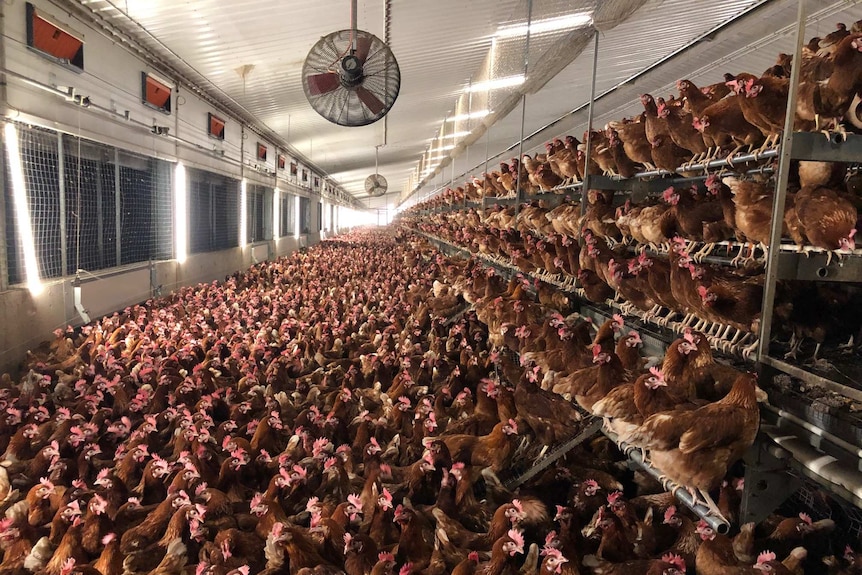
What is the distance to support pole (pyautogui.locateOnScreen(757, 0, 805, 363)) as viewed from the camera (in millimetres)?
1976

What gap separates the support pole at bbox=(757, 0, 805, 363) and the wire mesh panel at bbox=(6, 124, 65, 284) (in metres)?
5.71

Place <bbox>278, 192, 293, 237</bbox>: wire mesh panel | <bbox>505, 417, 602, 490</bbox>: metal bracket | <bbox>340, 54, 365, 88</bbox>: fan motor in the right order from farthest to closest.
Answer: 1. <bbox>278, 192, 293, 237</bbox>: wire mesh panel
2. <bbox>340, 54, 365, 88</bbox>: fan motor
3. <bbox>505, 417, 602, 490</bbox>: metal bracket

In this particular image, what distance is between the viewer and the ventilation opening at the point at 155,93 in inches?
268

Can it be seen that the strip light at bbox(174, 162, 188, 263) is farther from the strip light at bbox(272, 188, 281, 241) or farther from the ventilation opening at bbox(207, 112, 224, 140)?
the strip light at bbox(272, 188, 281, 241)

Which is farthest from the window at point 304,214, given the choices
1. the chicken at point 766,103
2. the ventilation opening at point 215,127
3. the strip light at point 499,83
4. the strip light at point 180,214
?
the chicken at point 766,103

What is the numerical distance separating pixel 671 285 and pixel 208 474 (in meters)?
2.78

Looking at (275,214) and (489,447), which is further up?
(275,214)

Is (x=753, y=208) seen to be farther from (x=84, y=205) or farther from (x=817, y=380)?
(x=84, y=205)

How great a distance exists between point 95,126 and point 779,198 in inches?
249

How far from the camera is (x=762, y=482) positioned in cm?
205

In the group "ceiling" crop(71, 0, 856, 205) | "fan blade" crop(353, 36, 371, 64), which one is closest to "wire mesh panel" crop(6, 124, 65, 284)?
"ceiling" crop(71, 0, 856, 205)

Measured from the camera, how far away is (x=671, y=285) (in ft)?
9.36

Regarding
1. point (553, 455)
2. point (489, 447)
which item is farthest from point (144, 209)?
point (553, 455)

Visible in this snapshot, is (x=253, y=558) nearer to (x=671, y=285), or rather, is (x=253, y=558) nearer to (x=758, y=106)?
(x=671, y=285)
